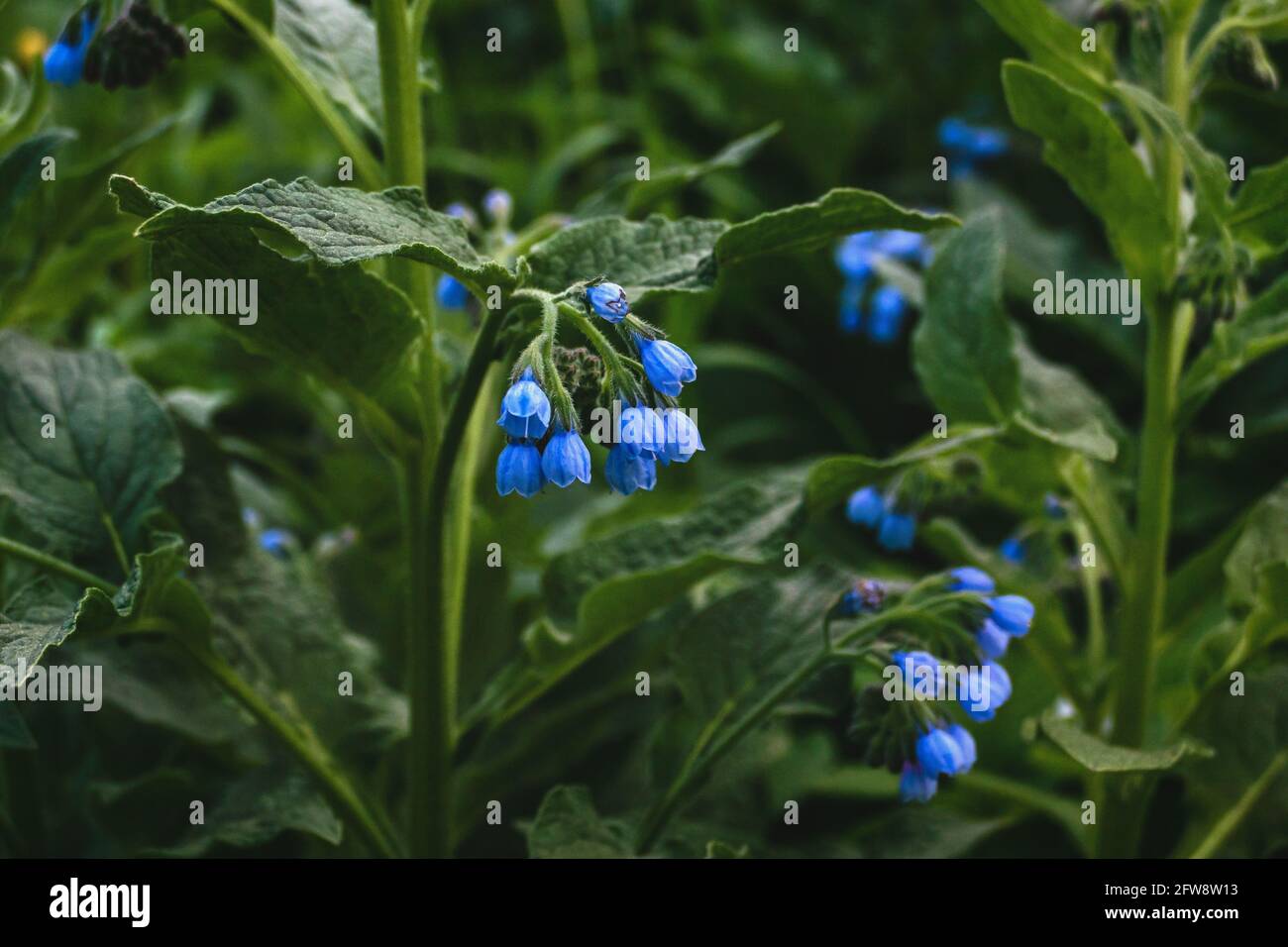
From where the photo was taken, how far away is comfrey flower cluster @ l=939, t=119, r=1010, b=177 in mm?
2936

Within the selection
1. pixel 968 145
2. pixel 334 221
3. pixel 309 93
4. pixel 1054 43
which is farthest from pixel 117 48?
pixel 968 145

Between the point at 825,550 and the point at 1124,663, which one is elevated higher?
the point at 825,550

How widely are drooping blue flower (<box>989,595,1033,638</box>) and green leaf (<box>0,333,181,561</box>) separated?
0.89m

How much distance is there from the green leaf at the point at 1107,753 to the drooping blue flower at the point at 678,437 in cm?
54

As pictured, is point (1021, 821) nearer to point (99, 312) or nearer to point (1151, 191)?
point (1151, 191)

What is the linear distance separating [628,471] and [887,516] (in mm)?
709

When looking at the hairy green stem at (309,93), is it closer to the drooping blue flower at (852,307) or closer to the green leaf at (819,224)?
the green leaf at (819,224)

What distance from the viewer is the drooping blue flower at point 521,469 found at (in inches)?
43.7

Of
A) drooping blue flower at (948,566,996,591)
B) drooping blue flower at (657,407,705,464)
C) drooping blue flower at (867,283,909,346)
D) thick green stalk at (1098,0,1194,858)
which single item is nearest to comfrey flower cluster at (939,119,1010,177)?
drooping blue flower at (867,283,909,346)

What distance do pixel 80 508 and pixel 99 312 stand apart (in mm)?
1298

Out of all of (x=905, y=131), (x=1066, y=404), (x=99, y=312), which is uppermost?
(x=905, y=131)
